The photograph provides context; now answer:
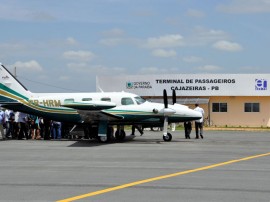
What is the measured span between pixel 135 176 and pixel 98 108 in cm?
1023

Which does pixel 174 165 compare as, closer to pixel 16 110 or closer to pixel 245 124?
pixel 16 110

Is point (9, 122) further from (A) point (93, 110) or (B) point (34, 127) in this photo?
(A) point (93, 110)

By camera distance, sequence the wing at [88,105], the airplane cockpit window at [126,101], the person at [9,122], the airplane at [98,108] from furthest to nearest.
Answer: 1. the person at [9,122]
2. the airplane cockpit window at [126,101]
3. the airplane at [98,108]
4. the wing at [88,105]

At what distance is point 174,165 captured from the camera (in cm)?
1359

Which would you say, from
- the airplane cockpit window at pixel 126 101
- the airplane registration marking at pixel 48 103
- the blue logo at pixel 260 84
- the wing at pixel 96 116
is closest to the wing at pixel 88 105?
the wing at pixel 96 116

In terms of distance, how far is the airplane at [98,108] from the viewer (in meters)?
22.7

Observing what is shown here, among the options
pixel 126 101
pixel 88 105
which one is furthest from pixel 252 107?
pixel 88 105

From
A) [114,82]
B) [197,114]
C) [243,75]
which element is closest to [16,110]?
[197,114]

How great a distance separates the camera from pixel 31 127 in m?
26.7

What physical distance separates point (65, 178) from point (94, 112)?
1121cm

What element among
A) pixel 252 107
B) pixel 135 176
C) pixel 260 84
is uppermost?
pixel 260 84

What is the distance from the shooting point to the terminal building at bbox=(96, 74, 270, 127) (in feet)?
147

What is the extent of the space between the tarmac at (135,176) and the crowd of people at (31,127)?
827 cm

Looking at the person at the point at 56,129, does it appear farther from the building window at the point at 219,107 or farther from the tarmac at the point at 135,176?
the building window at the point at 219,107
